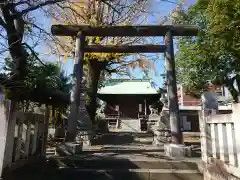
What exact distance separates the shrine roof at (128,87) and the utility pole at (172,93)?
1237cm

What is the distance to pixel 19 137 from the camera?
366 centimetres

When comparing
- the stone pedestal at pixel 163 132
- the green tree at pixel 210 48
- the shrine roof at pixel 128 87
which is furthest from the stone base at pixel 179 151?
the shrine roof at pixel 128 87

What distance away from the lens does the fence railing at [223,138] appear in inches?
118

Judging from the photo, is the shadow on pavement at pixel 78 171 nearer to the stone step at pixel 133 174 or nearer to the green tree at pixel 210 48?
the stone step at pixel 133 174

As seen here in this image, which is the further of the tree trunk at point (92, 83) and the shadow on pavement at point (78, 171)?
the tree trunk at point (92, 83)

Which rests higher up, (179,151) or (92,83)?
(92,83)

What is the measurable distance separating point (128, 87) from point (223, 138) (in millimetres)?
18663

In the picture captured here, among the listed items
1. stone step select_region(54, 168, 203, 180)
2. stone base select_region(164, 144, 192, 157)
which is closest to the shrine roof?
stone base select_region(164, 144, 192, 157)

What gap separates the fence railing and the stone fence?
3.47 m

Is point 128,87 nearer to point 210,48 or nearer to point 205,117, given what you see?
point 210,48

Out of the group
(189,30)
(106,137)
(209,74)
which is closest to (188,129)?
(209,74)

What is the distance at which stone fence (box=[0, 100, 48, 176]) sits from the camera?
317 cm

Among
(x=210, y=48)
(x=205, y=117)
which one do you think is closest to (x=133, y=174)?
(x=205, y=117)

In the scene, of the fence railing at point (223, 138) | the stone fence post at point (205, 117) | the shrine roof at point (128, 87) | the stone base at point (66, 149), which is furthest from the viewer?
the shrine roof at point (128, 87)
